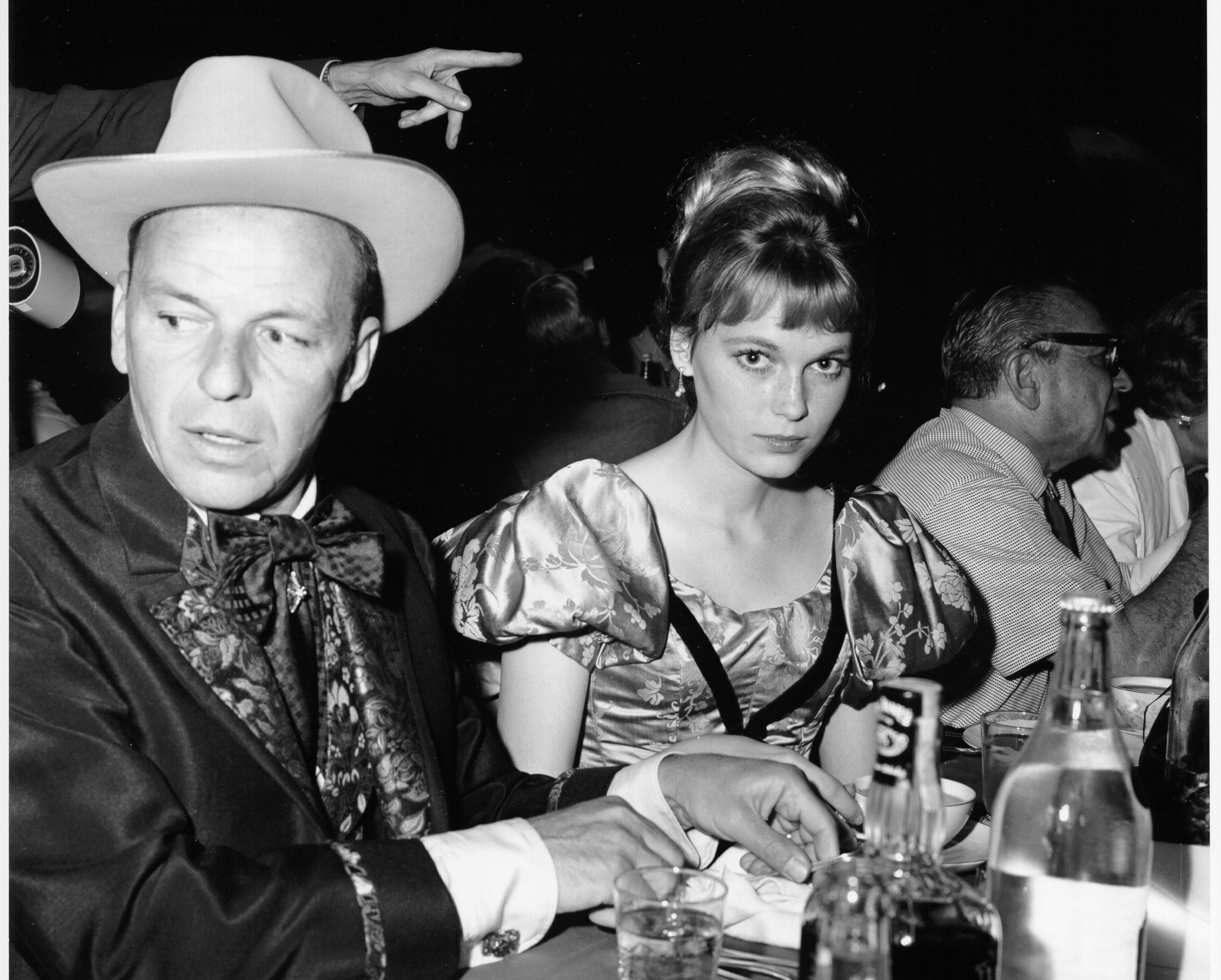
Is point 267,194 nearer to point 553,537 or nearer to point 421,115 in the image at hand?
point 421,115

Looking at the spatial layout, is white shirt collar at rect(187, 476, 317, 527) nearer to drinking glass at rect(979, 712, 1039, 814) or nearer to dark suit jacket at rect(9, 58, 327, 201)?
dark suit jacket at rect(9, 58, 327, 201)

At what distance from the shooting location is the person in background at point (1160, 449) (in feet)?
11.0

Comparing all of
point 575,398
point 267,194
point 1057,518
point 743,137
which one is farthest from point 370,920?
point 743,137

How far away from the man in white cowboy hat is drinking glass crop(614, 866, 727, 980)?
0.18 meters

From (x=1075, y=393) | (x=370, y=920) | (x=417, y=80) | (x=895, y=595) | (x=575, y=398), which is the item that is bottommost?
(x=370, y=920)

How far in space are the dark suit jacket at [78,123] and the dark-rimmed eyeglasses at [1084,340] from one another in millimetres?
2123

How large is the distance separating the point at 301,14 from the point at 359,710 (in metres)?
1.30

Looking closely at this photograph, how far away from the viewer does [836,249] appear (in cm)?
172

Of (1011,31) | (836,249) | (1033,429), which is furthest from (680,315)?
(1011,31)

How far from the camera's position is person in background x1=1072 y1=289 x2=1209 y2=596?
336cm

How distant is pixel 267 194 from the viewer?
111cm

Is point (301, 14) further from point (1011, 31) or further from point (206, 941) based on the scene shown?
point (1011, 31)

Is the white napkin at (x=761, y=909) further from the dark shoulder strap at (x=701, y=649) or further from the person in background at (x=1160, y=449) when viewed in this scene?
the person in background at (x=1160, y=449)

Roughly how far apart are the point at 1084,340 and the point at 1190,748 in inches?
68.9
